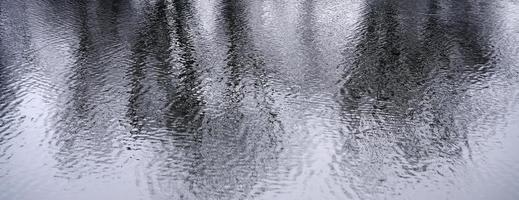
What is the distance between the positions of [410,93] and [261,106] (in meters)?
5.49

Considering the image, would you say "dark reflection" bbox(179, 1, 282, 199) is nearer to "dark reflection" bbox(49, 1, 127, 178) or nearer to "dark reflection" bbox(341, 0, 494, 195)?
"dark reflection" bbox(341, 0, 494, 195)

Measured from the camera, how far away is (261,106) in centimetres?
1859

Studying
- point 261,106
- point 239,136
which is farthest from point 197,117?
point 261,106

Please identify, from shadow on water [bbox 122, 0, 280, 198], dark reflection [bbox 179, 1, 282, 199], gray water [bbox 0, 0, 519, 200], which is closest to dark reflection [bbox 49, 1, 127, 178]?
gray water [bbox 0, 0, 519, 200]

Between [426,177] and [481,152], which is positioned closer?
[426,177]

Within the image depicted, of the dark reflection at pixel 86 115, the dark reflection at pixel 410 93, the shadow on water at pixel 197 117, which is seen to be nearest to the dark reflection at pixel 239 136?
the shadow on water at pixel 197 117

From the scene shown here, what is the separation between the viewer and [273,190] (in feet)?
45.6

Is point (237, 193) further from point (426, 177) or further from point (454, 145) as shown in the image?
point (454, 145)

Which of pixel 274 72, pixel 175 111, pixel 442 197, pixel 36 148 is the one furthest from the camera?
pixel 274 72

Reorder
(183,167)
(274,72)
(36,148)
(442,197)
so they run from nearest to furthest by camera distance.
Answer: (442,197)
(183,167)
(36,148)
(274,72)

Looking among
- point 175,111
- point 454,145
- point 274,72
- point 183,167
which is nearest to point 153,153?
point 183,167

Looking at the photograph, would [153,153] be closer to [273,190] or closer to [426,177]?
[273,190]

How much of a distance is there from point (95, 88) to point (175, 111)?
3825 millimetres

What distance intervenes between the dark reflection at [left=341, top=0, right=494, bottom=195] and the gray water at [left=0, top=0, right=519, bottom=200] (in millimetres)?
69
